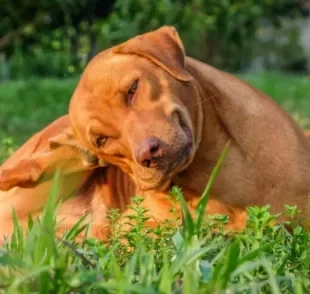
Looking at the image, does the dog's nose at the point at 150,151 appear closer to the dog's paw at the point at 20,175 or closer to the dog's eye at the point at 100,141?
the dog's eye at the point at 100,141

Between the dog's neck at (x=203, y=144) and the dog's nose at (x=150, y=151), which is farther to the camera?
the dog's neck at (x=203, y=144)

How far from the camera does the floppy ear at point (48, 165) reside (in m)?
5.09

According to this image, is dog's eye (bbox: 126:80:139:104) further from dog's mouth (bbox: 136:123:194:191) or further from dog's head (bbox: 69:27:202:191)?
dog's mouth (bbox: 136:123:194:191)

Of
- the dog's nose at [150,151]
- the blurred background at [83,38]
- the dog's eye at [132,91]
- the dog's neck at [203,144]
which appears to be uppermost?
the dog's eye at [132,91]

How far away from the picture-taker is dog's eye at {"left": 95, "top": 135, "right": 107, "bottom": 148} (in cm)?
463

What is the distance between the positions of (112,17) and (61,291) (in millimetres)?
6822

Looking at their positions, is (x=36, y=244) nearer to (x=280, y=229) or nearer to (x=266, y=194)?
(x=280, y=229)

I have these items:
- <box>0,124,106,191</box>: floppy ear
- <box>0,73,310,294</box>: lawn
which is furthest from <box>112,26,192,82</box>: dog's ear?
<box>0,73,310,294</box>: lawn

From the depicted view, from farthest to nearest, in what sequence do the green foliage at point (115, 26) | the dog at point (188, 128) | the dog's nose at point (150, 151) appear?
the green foliage at point (115, 26) < the dog at point (188, 128) < the dog's nose at point (150, 151)

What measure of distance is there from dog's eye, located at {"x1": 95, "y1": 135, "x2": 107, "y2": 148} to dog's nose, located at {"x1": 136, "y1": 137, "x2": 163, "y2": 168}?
45cm

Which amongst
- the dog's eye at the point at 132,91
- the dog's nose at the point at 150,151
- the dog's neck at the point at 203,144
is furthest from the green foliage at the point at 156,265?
the dog's neck at the point at 203,144

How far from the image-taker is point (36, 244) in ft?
10.2

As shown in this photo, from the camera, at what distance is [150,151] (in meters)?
4.18

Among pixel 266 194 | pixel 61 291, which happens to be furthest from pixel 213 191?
pixel 61 291
